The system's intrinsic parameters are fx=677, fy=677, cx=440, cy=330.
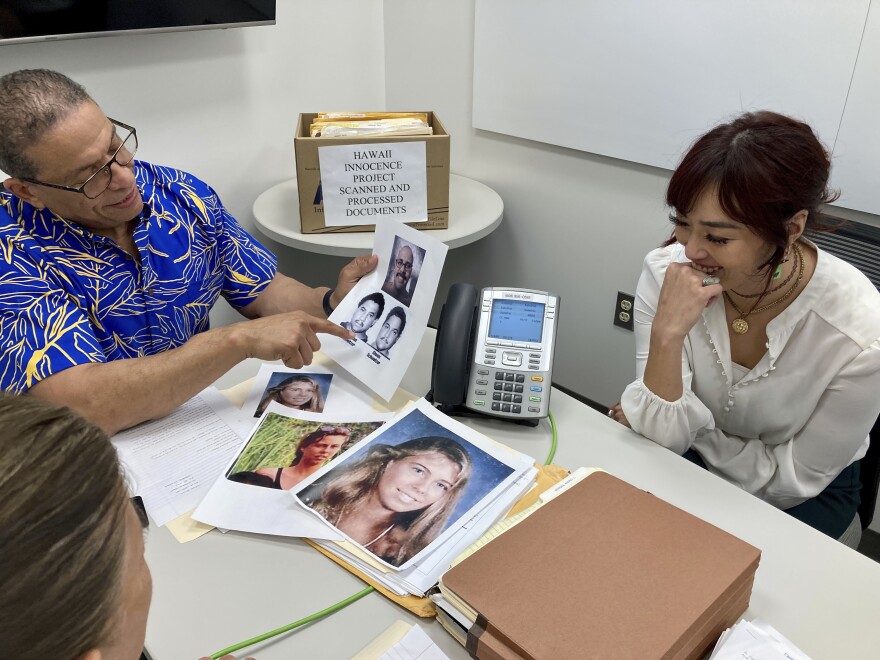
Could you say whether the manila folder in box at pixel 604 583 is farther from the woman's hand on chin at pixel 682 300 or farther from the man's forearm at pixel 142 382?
the man's forearm at pixel 142 382

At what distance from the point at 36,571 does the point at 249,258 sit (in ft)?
3.65

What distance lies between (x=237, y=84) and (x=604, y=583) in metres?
1.91

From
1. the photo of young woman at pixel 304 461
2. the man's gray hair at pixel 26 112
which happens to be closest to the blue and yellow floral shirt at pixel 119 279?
the man's gray hair at pixel 26 112

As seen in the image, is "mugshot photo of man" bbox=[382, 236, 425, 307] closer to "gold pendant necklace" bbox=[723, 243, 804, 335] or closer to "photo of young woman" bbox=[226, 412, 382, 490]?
"photo of young woman" bbox=[226, 412, 382, 490]

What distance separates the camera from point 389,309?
1211 millimetres

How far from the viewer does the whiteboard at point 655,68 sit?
1513 mm

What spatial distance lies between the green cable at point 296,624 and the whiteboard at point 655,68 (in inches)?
55.9

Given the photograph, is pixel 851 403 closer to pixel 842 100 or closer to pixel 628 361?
pixel 842 100

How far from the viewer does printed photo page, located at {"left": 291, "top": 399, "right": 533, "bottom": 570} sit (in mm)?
868

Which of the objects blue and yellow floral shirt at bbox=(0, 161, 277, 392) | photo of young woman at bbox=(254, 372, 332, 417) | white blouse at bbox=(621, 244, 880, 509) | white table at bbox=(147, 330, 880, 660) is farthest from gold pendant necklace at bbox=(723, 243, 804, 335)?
blue and yellow floral shirt at bbox=(0, 161, 277, 392)

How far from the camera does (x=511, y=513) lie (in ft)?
3.01

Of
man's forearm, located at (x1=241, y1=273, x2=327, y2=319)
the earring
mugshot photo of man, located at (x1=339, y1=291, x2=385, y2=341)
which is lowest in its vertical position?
man's forearm, located at (x1=241, y1=273, x2=327, y2=319)

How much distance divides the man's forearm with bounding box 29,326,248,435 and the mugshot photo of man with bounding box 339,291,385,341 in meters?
0.20

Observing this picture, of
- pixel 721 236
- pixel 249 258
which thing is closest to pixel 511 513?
pixel 721 236
